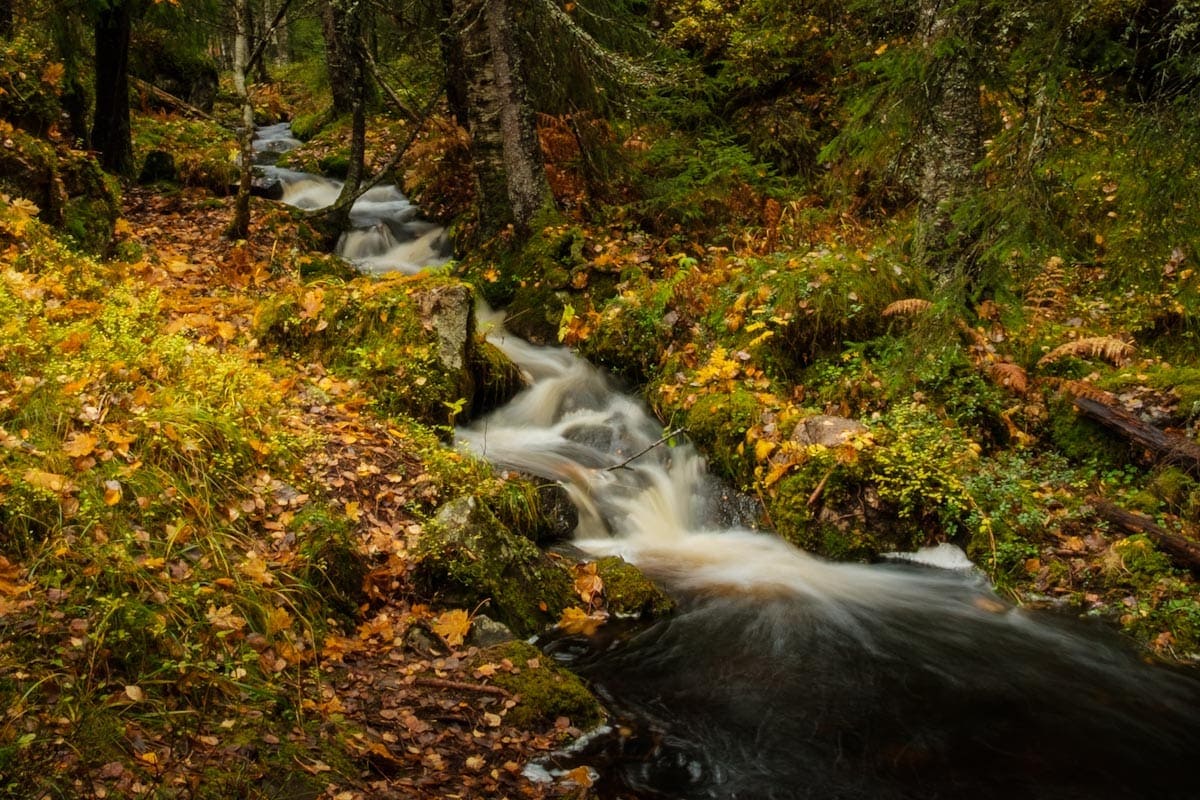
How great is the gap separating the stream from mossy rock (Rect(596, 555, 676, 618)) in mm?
115

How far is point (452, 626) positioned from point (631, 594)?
1.47m

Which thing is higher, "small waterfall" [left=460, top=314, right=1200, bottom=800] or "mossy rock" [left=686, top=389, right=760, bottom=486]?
"mossy rock" [left=686, top=389, right=760, bottom=486]

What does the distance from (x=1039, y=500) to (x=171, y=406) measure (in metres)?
6.30

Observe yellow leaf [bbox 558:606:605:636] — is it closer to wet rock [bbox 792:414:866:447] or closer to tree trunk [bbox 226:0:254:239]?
wet rock [bbox 792:414:866:447]

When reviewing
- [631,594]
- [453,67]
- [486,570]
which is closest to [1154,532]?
[631,594]

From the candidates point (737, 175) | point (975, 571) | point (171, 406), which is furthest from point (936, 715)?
point (737, 175)

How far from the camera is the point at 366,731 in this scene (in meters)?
3.33

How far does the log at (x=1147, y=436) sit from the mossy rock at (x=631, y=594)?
388 centimetres

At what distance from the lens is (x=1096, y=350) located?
6.61 m

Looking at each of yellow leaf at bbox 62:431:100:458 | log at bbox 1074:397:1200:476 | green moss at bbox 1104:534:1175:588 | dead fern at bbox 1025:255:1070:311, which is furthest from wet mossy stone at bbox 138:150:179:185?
green moss at bbox 1104:534:1175:588

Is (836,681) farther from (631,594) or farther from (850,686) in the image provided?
(631,594)

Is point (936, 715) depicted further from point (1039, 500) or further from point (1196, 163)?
point (1196, 163)

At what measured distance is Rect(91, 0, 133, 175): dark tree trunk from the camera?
9586 mm

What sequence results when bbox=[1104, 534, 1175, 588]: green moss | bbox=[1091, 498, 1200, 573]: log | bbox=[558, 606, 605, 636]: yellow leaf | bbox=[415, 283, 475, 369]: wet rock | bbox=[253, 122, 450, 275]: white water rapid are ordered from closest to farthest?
bbox=[558, 606, 605, 636]: yellow leaf
bbox=[1091, 498, 1200, 573]: log
bbox=[1104, 534, 1175, 588]: green moss
bbox=[415, 283, 475, 369]: wet rock
bbox=[253, 122, 450, 275]: white water rapid
